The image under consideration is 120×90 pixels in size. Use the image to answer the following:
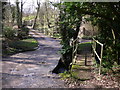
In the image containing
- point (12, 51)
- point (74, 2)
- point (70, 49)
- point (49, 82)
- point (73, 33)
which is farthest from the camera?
point (12, 51)

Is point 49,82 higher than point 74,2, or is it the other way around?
point 74,2

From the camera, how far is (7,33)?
63.4 feet

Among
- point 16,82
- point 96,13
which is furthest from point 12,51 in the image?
point 96,13

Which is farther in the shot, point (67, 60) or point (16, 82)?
point (67, 60)

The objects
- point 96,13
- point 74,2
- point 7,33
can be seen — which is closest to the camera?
point 74,2

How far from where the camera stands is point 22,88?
226 inches

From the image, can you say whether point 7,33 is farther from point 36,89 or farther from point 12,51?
point 36,89

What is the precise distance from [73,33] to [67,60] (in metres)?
2.31

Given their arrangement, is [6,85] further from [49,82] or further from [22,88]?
[49,82]

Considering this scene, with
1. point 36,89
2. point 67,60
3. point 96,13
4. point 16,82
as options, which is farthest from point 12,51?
point 96,13

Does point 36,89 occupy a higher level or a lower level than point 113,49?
lower

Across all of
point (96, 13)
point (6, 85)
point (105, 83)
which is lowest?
Answer: point (6, 85)

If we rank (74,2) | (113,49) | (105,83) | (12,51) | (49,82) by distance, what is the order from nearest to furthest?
(74,2)
(105,83)
(49,82)
(113,49)
(12,51)

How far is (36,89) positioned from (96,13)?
360 cm
